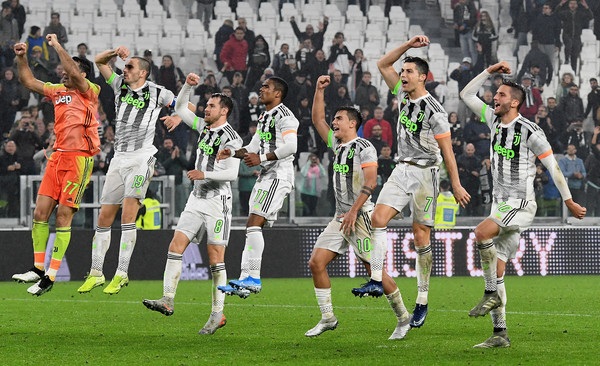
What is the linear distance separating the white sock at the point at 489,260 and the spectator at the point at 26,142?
12.3 m

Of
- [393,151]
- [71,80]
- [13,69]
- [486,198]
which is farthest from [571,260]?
[71,80]

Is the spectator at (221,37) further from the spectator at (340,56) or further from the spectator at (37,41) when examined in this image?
the spectator at (37,41)

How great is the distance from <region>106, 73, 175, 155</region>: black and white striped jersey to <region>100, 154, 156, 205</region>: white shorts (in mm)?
123

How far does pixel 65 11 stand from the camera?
85.3 ft

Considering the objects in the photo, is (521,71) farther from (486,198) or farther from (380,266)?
(380,266)

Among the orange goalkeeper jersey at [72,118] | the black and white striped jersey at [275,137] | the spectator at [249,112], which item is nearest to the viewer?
the black and white striped jersey at [275,137]

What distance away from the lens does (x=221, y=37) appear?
2558 centimetres

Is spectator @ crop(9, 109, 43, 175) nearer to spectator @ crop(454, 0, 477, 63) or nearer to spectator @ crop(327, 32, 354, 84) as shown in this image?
spectator @ crop(327, 32, 354, 84)

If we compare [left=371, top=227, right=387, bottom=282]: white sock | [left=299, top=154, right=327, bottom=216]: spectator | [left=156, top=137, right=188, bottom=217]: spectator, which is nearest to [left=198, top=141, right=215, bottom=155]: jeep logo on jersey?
[left=371, top=227, right=387, bottom=282]: white sock

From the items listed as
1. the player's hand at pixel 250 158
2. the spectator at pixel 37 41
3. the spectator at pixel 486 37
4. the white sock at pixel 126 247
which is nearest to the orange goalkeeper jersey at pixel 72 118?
the white sock at pixel 126 247

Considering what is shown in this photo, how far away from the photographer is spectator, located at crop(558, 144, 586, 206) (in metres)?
22.4

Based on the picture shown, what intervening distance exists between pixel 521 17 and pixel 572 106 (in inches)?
151

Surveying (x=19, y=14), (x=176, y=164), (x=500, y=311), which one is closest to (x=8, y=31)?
(x=19, y=14)

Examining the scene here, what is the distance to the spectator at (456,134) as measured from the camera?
76.7 ft
